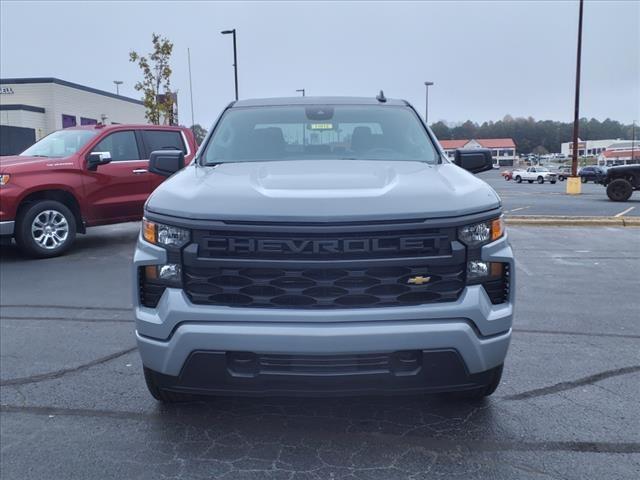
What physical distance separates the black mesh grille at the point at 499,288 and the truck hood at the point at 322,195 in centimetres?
35

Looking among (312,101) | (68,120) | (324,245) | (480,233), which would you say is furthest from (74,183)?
(68,120)

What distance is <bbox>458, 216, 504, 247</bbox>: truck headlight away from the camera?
2.91 metres

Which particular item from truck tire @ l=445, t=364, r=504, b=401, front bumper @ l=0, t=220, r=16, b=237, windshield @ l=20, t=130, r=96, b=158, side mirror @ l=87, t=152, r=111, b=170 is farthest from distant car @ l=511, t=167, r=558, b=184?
truck tire @ l=445, t=364, r=504, b=401

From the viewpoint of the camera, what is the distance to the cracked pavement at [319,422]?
2.98 meters

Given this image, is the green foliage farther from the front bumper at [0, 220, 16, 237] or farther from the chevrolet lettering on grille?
the chevrolet lettering on grille

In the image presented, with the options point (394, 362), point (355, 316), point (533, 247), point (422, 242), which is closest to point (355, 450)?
point (394, 362)

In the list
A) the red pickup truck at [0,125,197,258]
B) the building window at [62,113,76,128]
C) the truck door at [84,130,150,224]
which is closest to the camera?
the red pickup truck at [0,125,197,258]

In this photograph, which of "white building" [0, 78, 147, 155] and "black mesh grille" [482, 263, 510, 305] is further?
"white building" [0, 78, 147, 155]

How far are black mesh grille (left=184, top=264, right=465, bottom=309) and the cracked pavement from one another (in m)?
0.82

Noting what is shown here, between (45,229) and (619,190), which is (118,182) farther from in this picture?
(619,190)

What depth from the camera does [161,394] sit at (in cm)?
346

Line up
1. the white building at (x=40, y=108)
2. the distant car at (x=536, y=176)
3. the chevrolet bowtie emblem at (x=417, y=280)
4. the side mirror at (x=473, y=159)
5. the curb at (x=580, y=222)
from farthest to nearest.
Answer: the distant car at (x=536, y=176)
the white building at (x=40, y=108)
the curb at (x=580, y=222)
the side mirror at (x=473, y=159)
the chevrolet bowtie emblem at (x=417, y=280)

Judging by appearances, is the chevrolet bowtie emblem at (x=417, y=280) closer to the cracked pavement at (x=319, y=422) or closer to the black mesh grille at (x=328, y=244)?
the black mesh grille at (x=328, y=244)

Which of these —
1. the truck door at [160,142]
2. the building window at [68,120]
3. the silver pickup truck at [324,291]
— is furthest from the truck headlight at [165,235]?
the building window at [68,120]
